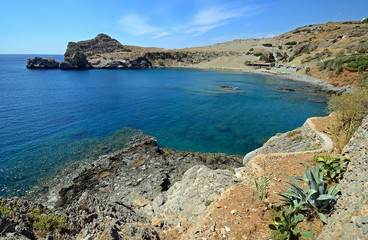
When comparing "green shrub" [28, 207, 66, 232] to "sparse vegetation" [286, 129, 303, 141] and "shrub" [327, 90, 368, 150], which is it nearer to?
"shrub" [327, 90, 368, 150]

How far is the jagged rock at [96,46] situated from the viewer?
14525 cm

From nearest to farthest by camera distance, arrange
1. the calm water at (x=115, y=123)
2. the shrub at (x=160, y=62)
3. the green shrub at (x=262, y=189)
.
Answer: the green shrub at (x=262, y=189) → the calm water at (x=115, y=123) → the shrub at (x=160, y=62)

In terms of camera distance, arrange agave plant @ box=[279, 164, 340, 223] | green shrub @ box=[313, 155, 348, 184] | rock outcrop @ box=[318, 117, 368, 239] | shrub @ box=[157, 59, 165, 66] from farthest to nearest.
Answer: shrub @ box=[157, 59, 165, 66] < green shrub @ box=[313, 155, 348, 184] < agave plant @ box=[279, 164, 340, 223] < rock outcrop @ box=[318, 117, 368, 239]

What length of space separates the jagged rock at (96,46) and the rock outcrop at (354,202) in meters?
166

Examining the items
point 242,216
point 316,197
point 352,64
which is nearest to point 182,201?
point 242,216

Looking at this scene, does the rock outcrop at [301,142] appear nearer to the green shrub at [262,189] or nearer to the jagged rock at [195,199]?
the green shrub at [262,189]

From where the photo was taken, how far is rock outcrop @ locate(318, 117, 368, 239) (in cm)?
428

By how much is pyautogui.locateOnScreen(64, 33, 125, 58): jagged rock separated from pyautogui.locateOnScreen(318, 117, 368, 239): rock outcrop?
545ft

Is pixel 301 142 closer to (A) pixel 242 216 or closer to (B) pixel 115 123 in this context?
(A) pixel 242 216

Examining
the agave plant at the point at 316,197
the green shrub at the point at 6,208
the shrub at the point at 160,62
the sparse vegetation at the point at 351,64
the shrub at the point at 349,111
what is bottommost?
the green shrub at the point at 6,208

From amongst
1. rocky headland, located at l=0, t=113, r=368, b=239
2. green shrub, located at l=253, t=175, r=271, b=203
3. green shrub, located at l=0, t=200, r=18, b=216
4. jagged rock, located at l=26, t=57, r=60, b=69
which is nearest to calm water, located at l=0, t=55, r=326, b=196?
rocky headland, located at l=0, t=113, r=368, b=239

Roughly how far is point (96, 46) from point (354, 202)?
17836cm

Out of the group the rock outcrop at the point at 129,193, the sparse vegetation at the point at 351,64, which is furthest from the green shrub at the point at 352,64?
the rock outcrop at the point at 129,193

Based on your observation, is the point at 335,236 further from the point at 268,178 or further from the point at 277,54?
the point at 277,54
